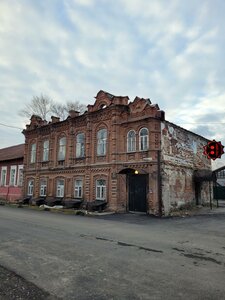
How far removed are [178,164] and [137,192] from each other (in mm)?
4083

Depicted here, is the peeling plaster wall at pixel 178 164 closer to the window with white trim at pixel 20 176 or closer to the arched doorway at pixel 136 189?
the arched doorway at pixel 136 189

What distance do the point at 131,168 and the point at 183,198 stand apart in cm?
517

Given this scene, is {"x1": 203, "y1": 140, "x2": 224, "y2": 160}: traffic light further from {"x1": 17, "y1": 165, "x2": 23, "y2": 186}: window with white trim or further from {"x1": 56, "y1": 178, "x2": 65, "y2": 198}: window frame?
{"x1": 17, "y1": 165, "x2": 23, "y2": 186}: window with white trim

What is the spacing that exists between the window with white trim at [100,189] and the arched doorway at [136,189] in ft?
7.08

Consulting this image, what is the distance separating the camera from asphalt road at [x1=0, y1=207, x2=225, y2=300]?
4.77 m

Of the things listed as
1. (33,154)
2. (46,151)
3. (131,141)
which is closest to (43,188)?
(46,151)

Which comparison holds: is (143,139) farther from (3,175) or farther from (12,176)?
(3,175)

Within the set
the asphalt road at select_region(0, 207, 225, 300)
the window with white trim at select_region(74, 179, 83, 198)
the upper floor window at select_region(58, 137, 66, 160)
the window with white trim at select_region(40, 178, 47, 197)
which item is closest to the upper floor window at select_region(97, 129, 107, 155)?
the window with white trim at select_region(74, 179, 83, 198)

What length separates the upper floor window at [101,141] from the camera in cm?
2140

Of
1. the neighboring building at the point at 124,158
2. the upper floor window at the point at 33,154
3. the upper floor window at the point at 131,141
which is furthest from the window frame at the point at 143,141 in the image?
the upper floor window at the point at 33,154

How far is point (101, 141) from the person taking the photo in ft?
71.2

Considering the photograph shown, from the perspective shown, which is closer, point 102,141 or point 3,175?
point 102,141

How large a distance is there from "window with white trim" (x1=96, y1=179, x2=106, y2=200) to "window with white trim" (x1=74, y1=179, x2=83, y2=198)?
2.02m

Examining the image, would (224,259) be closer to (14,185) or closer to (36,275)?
(36,275)
